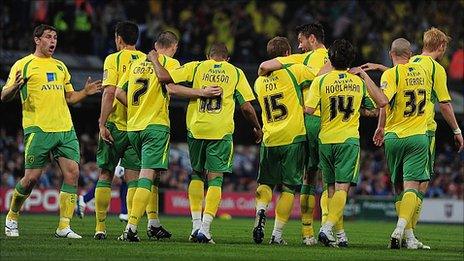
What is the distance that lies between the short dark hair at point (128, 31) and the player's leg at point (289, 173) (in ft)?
8.01

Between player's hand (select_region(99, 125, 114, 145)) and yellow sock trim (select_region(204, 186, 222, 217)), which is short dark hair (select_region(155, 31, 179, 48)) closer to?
player's hand (select_region(99, 125, 114, 145))

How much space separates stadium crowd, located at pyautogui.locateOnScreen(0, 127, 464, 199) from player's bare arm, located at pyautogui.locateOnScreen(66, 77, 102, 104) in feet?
47.6

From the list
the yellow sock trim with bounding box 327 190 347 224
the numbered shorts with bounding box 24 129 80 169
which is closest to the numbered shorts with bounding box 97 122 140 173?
the numbered shorts with bounding box 24 129 80 169

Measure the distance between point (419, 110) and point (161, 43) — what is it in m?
3.40

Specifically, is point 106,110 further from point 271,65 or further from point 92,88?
point 271,65

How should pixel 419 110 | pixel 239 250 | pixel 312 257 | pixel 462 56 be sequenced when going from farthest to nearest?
pixel 462 56 → pixel 419 110 → pixel 239 250 → pixel 312 257

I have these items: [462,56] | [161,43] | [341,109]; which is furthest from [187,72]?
[462,56]

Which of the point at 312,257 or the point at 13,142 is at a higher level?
the point at 13,142

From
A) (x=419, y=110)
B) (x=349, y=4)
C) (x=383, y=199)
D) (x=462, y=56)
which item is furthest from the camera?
(x=349, y=4)

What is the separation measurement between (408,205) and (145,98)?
356 centimetres

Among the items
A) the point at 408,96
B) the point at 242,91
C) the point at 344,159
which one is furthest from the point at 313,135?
the point at 408,96

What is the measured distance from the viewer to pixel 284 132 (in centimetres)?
1530

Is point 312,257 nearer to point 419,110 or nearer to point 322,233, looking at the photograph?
point 322,233

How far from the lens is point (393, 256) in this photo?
1350 cm
